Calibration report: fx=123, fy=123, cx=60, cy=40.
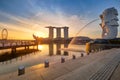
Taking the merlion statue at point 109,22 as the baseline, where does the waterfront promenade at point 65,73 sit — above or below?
below

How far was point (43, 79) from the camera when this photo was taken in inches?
291

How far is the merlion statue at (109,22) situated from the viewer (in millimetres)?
61781

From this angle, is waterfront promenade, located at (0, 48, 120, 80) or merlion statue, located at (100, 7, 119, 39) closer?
waterfront promenade, located at (0, 48, 120, 80)

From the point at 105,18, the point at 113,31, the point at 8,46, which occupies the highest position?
the point at 105,18

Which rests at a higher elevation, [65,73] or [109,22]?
[109,22]

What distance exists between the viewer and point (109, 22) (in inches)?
2498

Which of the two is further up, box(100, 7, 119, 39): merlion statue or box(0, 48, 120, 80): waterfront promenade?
box(100, 7, 119, 39): merlion statue

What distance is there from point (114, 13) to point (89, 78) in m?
62.6

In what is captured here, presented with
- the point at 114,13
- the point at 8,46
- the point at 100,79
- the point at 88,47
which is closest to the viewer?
the point at 100,79

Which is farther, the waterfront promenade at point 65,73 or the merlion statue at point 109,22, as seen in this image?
the merlion statue at point 109,22

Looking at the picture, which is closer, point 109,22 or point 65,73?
point 65,73

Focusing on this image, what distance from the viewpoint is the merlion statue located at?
203 ft

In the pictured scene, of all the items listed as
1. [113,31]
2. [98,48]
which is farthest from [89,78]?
[113,31]

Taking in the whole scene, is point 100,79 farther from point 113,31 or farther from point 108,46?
point 113,31
